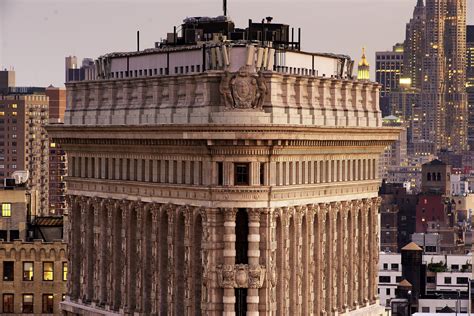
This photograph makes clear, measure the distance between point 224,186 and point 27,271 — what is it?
2030 inches

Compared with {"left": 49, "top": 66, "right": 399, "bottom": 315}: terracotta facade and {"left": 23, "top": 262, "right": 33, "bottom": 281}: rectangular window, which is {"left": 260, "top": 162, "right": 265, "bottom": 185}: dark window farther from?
{"left": 23, "top": 262, "right": 33, "bottom": 281}: rectangular window

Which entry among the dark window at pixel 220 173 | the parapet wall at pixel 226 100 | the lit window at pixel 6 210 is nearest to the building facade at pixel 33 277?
the lit window at pixel 6 210

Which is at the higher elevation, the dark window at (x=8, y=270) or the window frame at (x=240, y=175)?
the window frame at (x=240, y=175)

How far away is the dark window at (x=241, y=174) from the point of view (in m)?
101

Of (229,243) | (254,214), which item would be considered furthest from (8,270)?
(254,214)

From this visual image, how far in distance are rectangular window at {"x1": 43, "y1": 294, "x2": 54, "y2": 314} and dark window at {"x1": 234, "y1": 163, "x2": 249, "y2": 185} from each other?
51519mm

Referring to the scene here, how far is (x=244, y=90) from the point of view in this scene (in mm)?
100750

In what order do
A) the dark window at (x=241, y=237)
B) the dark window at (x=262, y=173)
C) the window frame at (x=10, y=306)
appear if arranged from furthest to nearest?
Result: the window frame at (x=10, y=306) < the dark window at (x=262, y=173) < the dark window at (x=241, y=237)

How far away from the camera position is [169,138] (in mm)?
105188

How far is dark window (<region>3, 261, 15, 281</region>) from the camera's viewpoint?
488 feet

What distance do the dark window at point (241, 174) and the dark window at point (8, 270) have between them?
51.2 meters

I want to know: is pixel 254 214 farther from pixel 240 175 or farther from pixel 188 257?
pixel 188 257

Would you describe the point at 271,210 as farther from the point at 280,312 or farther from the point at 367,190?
the point at 367,190

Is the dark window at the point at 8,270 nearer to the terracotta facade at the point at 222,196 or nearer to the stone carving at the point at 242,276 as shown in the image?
the terracotta facade at the point at 222,196
